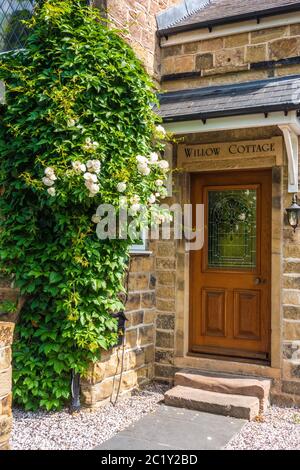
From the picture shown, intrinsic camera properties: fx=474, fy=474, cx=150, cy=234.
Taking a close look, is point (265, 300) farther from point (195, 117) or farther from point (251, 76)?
point (251, 76)

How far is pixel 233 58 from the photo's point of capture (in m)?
5.60

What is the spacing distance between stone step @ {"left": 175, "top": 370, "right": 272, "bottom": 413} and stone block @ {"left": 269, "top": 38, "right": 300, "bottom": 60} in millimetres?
3592

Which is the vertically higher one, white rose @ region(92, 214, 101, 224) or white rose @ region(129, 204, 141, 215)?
white rose @ region(129, 204, 141, 215)

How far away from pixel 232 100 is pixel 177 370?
10.5 ft

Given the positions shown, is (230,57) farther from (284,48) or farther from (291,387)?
(291,387)

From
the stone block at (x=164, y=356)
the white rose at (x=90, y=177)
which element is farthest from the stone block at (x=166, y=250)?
the white rose at (x=90, y=177)

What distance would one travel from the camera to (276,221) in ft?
17.3

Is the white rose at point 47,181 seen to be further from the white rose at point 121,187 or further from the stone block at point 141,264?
the stone block at point 141,264

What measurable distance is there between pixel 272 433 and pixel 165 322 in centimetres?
190

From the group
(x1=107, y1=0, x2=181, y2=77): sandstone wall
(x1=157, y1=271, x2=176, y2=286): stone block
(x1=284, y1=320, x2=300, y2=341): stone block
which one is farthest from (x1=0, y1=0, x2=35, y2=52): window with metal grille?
(x1=284, y1=320, x2=300, y2=341): stone block

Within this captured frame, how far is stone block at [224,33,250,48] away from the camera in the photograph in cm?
554

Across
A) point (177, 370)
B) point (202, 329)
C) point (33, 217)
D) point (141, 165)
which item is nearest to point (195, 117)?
point (141, 165)

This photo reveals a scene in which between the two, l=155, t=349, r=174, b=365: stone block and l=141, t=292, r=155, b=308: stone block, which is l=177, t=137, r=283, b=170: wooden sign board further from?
l=155, t=349, r=174, b=365: stone block

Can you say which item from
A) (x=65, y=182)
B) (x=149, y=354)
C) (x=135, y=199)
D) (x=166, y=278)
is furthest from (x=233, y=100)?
(x=149, y=354)
